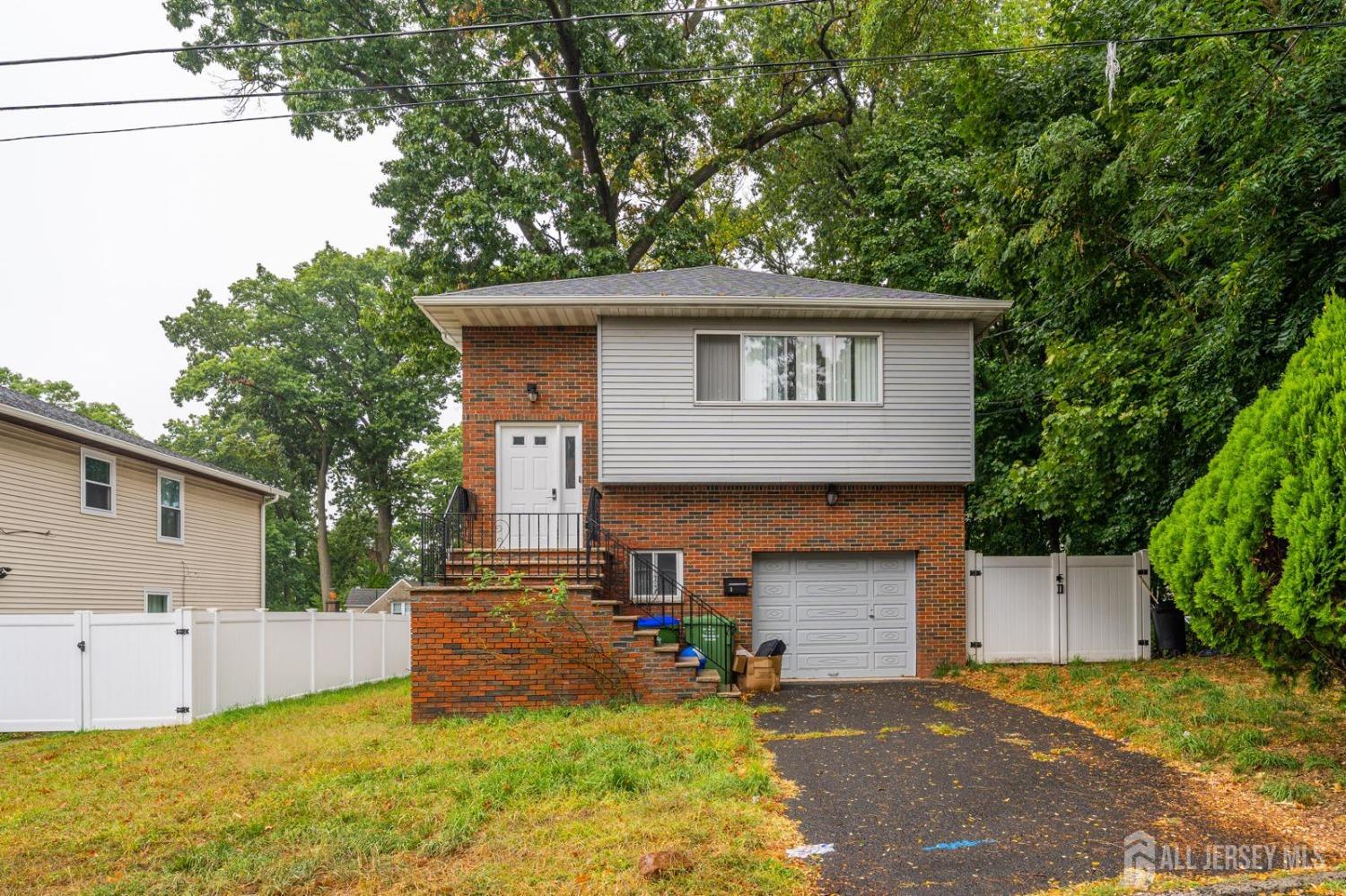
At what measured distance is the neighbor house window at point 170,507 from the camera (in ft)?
52.0

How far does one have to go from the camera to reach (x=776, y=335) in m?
12.0

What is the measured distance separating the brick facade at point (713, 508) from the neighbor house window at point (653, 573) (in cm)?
11

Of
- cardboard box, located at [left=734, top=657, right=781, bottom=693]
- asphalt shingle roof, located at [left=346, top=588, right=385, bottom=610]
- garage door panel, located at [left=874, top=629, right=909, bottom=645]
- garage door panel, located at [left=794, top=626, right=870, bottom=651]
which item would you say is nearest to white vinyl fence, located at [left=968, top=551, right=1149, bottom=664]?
garage door panel, located at [left=874, top=629, right=909, bottom=645]

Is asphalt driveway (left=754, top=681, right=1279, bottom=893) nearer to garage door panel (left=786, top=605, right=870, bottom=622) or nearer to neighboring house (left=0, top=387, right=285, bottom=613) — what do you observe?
garage door panel (left=786, top=605, right=870, bottom=622)

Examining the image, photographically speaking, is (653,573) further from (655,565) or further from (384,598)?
(384,598)

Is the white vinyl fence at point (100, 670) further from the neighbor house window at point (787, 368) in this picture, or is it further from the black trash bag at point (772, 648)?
the neighbor house window at point (787, 368)

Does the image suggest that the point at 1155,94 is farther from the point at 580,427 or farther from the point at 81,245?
the point at 81,245

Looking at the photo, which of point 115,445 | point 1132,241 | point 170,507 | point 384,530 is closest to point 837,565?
point 1132,241

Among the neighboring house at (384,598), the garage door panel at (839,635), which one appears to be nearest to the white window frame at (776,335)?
the garage door panel at (839,635)

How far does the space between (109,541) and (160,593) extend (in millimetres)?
1770

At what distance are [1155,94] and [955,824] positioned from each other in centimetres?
820

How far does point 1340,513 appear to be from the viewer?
17.1 feet

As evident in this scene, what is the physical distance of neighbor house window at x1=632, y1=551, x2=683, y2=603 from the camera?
1173 centimetres

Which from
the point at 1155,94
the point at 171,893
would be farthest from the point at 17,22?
the point at 1155,94
